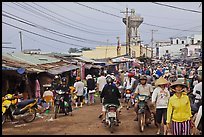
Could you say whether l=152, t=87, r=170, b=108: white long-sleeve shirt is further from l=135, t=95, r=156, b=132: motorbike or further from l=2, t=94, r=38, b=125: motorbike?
l=2, t=94, r=38, b=125: motorbike

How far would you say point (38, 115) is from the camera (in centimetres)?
1275

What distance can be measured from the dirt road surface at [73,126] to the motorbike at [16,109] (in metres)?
0.24

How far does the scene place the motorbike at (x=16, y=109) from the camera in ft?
35.1

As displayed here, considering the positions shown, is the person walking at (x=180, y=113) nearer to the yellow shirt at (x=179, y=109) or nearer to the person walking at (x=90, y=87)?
the yellow shirt at (x=179, y=109)

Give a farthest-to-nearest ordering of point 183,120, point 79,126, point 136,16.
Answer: point 136,16 < point 79,126 < point 183,120

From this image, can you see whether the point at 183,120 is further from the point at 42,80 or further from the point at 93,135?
the point at 42,80

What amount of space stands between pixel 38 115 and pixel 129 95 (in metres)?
4.30

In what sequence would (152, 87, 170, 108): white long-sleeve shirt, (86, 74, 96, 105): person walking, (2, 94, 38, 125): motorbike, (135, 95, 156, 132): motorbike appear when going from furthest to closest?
(86, 74, 96, 105): person walking, (2, 94, 38, 125): motorbike, (135, 95, 156, 132): motorbike, (152, 87, 170, 108): white long-sleeve shirt

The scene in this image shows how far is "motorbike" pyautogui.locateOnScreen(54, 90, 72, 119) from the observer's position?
39.9 ft

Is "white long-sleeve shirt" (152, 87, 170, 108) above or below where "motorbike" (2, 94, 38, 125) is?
above

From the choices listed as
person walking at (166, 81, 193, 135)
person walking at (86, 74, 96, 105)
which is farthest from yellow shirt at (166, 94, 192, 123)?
person walking at (86, 74, 96, 105)

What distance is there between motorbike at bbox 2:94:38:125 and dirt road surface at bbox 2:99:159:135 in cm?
24

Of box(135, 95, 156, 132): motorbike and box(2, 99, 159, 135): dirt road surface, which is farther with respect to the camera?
box(2, 99, 159, 135): dirt road surface

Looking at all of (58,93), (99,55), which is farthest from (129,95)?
(99,55)
